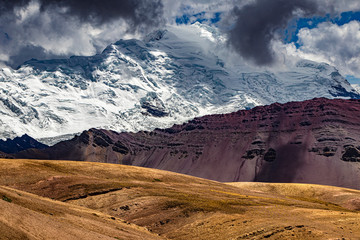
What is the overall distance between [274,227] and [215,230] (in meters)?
7.47

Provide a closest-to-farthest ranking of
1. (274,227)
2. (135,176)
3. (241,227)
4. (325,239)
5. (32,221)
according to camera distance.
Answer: (32,221)
(325,239)
(274,227)
(241,227)
(135,176)

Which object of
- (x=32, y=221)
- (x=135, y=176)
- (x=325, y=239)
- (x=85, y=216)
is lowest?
(x=32, y=221)

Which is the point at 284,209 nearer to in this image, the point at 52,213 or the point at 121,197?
the point at 121,197

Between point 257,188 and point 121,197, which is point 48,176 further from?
point 257,188

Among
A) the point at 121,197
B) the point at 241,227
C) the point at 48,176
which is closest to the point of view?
the point at 241,227

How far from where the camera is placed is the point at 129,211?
211 ft

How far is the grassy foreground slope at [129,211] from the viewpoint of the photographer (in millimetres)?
37781

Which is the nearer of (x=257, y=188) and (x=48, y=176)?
(x=48, y=176)

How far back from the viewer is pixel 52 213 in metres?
44.2

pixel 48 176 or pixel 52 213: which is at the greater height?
pixel 48 176

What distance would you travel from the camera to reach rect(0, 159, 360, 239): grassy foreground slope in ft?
124

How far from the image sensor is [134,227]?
5206 cm

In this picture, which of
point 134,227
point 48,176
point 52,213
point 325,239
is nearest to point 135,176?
point 48,176

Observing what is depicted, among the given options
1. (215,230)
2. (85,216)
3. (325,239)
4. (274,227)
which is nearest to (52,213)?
(85,216)
